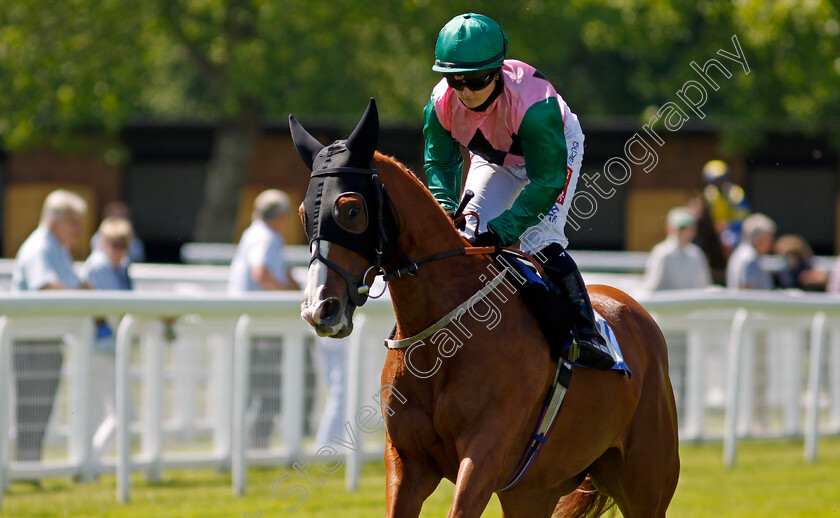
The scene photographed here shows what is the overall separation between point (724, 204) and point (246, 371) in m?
7.66

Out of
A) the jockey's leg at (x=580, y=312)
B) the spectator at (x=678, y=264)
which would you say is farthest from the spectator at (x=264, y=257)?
the jockey's leg at (x=580, y=312)

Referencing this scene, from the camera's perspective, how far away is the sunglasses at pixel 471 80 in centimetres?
399

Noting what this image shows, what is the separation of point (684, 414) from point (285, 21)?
540 inches

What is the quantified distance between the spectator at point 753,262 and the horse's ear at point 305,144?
7.61 meters

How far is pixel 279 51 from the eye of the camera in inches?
842

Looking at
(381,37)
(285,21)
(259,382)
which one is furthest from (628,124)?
(259,382)

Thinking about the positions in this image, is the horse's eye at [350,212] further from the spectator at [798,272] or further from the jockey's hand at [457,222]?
the spectator at [798,272]

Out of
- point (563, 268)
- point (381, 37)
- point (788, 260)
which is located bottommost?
point (788, 260)

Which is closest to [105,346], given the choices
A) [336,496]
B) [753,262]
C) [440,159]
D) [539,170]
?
[336,496]

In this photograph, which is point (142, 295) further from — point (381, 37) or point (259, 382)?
point (381, 37)

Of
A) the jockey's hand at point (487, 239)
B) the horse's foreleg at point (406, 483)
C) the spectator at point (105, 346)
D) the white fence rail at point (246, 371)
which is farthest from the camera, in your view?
the spectator at point (105, 346)

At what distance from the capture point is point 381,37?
70.4 feet

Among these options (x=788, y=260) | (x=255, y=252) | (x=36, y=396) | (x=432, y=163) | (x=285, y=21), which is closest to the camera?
(x=432, y=163)

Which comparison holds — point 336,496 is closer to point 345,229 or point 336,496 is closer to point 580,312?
point 580,312
